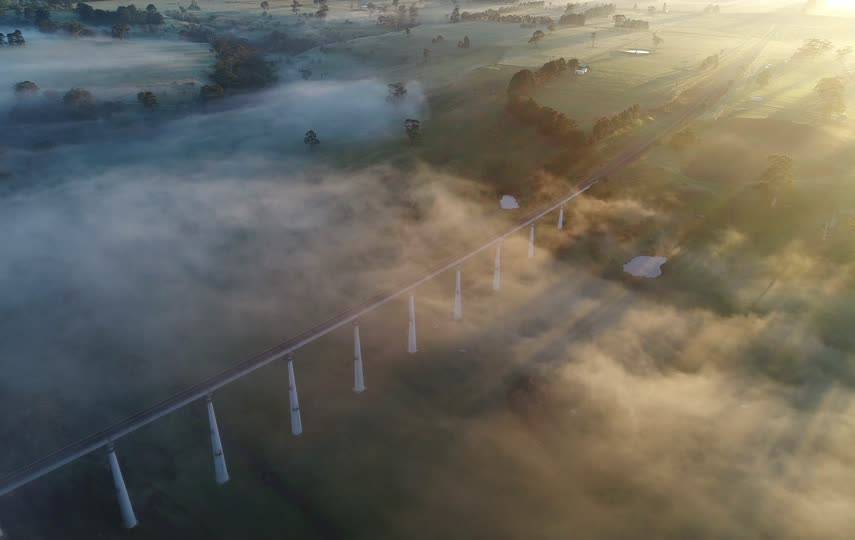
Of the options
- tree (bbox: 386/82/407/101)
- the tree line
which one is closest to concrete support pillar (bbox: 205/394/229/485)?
the tree line

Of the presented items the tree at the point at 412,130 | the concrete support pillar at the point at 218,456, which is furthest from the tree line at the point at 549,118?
the concrete support pillar at the point at 218,456

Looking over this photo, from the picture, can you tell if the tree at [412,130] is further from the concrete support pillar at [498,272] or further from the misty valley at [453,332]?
the concrete support pillar at [498,272]

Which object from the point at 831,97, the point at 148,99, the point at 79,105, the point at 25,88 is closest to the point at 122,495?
the point at 831,97

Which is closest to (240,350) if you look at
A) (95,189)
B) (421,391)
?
(421,391)

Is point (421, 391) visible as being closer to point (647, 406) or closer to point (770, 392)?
point (647, 406)

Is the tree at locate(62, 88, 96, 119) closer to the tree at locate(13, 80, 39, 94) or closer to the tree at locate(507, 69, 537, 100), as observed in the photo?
the tree at locate(13, 80, 39, 94)
